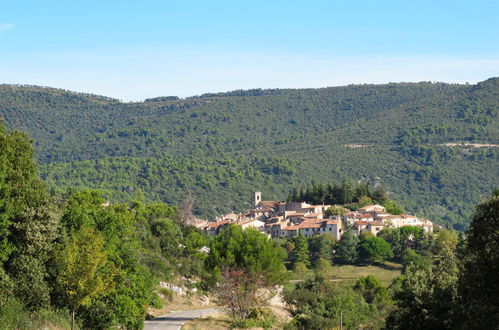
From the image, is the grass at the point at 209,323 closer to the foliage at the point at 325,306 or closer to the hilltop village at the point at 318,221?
the foliage at the point at 325,306

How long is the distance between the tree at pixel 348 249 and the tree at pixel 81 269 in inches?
2801

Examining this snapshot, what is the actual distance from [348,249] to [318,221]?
13061 mm

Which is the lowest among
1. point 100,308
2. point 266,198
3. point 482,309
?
point 266,198

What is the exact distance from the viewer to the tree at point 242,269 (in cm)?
5003

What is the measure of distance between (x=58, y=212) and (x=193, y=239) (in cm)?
4460

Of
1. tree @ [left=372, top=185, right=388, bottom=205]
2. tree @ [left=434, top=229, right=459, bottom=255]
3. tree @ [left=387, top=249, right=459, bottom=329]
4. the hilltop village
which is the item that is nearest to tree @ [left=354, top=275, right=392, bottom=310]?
tree @ [left=434, top=229, right=459, bottom=255]

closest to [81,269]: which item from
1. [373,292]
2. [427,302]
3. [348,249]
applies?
[427,302]

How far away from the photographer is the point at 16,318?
32.4 meters

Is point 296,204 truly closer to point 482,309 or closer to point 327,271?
point 327,271

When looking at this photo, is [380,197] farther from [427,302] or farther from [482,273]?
[482,273]

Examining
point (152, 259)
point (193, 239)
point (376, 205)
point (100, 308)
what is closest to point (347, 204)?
point (376, 205)

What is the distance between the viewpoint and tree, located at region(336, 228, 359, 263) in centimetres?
10531

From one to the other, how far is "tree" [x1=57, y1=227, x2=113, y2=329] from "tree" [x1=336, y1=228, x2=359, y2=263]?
71.2 metres

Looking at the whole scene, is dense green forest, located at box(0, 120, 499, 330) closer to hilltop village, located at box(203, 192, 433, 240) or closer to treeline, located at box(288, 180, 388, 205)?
hilltop village, located at box(203, 192, 433, 240)
